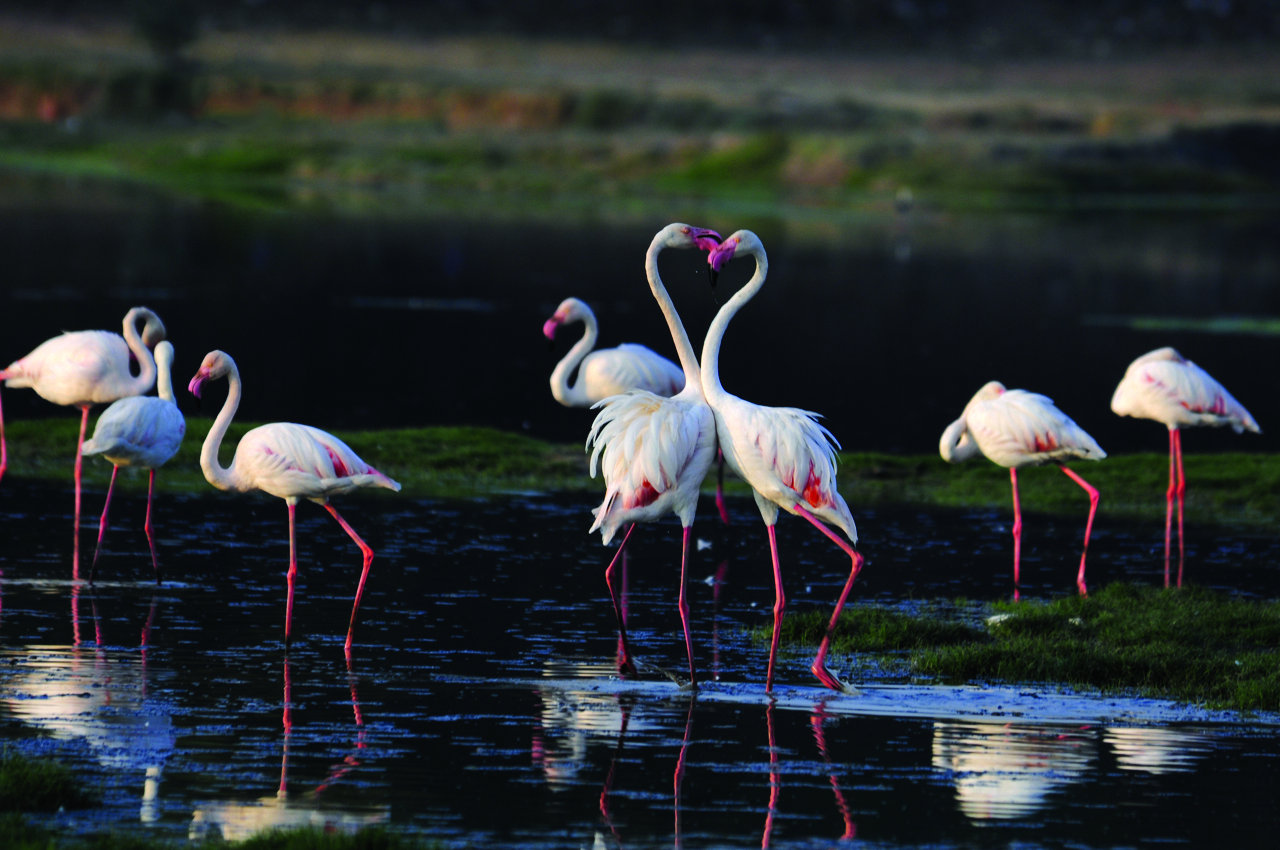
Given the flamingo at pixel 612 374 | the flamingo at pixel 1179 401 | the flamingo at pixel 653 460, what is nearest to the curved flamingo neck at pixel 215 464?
the flamingo at pixel 653 460

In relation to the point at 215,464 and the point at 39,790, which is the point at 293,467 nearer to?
the point at 215,464

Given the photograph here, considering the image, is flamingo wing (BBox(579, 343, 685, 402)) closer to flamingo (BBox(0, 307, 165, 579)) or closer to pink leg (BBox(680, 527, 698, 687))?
flamingo (BBox(0, 307, 165, 579))

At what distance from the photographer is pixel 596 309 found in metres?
40.8

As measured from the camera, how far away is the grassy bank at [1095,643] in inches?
418

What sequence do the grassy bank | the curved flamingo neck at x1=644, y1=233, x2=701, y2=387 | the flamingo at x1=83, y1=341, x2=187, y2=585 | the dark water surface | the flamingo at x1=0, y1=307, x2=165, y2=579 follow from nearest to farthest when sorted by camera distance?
the grassy bank, the curved flamingo neck at x1=644, y1=233, x2=701, y2=387, the flamingo at x1=83, y1=341, x2=187, y2=585, the flamingo at x1=0, y1=307, x2=165, y2=579, the dark water surface

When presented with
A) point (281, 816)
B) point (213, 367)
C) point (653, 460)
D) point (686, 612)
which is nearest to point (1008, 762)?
point (686, 612)

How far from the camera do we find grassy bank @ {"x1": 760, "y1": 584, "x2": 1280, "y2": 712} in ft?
34.9

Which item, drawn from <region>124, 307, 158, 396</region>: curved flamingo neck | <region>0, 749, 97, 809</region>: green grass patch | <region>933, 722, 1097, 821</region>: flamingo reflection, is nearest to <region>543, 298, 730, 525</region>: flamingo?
<region>124, 307, 158, 396</region>: curved flamingo neck

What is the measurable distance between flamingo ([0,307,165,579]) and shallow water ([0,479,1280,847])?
112 centimetres

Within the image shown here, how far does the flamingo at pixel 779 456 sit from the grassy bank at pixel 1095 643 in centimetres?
84

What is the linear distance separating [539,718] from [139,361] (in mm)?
6996

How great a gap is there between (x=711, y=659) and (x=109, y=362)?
6.33 metres

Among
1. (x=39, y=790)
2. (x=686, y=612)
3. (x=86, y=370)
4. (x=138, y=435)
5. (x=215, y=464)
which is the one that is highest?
(x=86, y=370)

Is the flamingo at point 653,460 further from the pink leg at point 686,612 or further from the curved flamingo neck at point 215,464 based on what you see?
the curved flamingo neck at point 215,464
